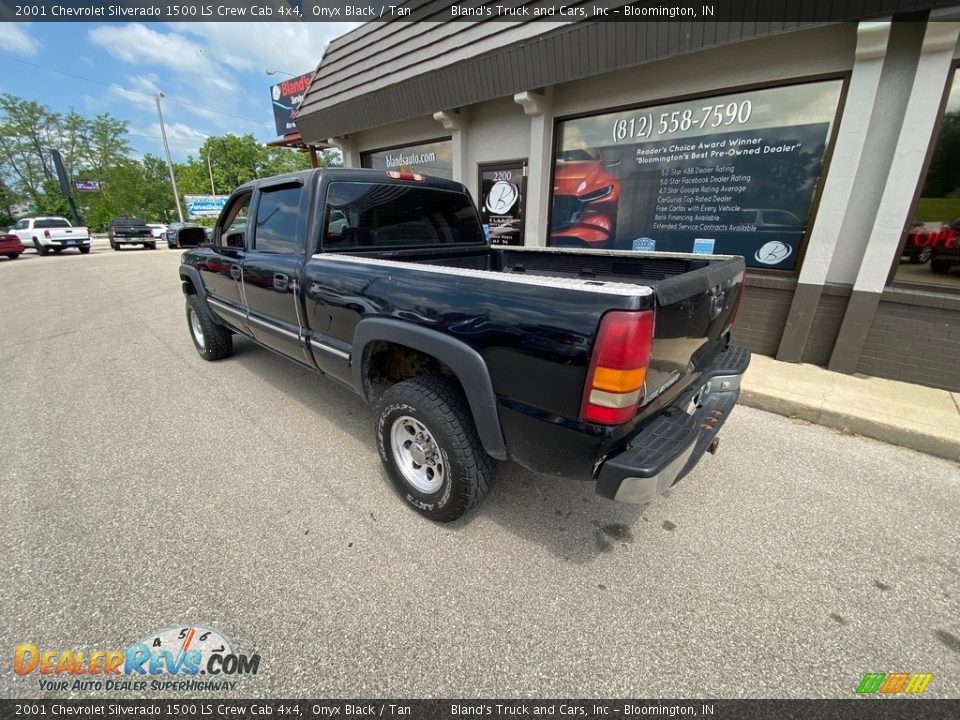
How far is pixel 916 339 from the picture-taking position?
3732mm

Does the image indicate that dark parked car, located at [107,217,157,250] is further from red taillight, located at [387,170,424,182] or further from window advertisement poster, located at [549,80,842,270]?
red taillight, located at [387,170,424,182]

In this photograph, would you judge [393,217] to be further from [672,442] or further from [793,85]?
[793,85]

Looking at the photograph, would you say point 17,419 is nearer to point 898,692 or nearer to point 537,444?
point 537,444

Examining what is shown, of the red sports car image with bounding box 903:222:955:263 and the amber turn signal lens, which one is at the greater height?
the red sports car image with bounding box 903:222:955:263

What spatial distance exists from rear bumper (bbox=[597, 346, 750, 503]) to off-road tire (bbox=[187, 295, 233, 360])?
4724 millimetres

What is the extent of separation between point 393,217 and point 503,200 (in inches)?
161

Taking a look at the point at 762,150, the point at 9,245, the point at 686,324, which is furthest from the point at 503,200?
the point at 9,245

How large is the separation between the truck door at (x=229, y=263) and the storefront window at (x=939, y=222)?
19.9 feet

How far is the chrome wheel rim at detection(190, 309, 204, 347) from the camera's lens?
192 inches

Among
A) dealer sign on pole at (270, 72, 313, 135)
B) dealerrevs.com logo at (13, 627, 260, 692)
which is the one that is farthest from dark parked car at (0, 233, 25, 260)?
dealerrevs.com logo at (13, 627, 260, 692)

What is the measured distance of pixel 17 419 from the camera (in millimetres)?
3453

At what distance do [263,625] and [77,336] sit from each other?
6.86 m
